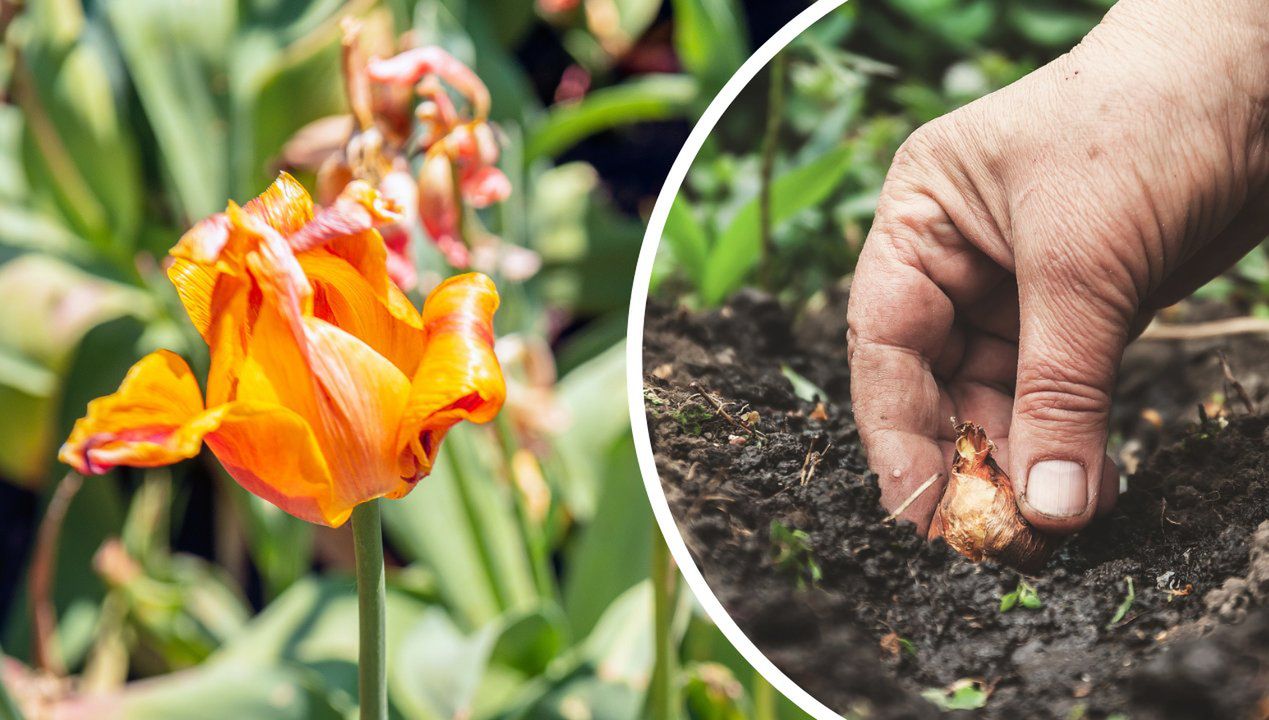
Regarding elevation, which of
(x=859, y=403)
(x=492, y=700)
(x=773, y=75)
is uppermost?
(x=773, y=75)

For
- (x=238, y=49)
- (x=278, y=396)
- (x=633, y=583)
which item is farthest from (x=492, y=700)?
(x=238, y=49)

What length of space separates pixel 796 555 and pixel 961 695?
0.32ft

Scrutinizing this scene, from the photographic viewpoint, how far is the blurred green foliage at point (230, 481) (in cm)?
95

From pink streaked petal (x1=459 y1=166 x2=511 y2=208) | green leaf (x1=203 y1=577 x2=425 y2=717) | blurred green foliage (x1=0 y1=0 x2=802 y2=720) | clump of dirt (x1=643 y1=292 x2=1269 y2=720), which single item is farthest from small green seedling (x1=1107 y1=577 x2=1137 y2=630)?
green leaf (x1=203 y1=577 x2=425 y2=717)

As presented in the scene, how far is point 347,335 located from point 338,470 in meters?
0.05

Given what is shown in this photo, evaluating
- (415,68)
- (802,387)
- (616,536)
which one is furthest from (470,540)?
(802,387)

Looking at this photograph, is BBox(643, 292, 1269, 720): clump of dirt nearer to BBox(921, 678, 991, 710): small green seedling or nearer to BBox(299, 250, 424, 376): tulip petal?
BBox(921, 678, 991, 710): small green seedling

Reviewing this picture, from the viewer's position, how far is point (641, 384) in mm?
513

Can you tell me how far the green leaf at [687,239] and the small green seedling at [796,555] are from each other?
0.13 metres

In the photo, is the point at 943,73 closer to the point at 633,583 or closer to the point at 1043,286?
the point at 1043,286

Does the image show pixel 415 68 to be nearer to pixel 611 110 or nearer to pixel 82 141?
pixel 611 110

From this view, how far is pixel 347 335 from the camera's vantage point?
39cm

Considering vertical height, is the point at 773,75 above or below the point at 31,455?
above

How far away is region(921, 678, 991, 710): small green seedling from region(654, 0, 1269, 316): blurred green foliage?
0.19m
